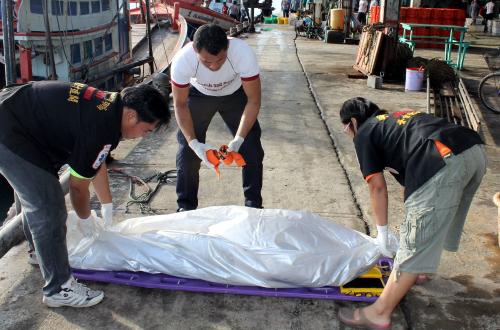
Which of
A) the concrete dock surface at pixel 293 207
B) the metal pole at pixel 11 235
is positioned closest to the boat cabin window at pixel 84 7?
the concrete dock surface at pixel 293 207

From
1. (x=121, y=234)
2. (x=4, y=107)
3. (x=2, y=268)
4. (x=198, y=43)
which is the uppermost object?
(x=198, y=43)

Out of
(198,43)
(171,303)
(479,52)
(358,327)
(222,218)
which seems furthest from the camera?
(479,52)

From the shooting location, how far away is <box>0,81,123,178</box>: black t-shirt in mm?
2205

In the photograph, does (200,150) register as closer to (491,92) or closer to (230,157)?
(230,157)

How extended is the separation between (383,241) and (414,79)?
638cm

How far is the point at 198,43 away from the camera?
9.11 feet

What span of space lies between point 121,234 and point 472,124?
442 centimetres

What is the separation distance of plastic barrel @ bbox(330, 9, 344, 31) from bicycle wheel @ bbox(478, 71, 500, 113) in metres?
9.69

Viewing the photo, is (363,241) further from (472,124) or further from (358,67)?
(358,67)

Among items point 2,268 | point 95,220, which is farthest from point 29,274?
point 95,220

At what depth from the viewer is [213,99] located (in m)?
3.36

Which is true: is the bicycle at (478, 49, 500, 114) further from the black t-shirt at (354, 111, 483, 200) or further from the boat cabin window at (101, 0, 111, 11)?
the boat cabin window at (101, 0, 111, 11)

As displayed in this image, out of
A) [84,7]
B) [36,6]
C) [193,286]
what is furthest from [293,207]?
[84,7]

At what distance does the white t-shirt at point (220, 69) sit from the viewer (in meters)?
3.11
